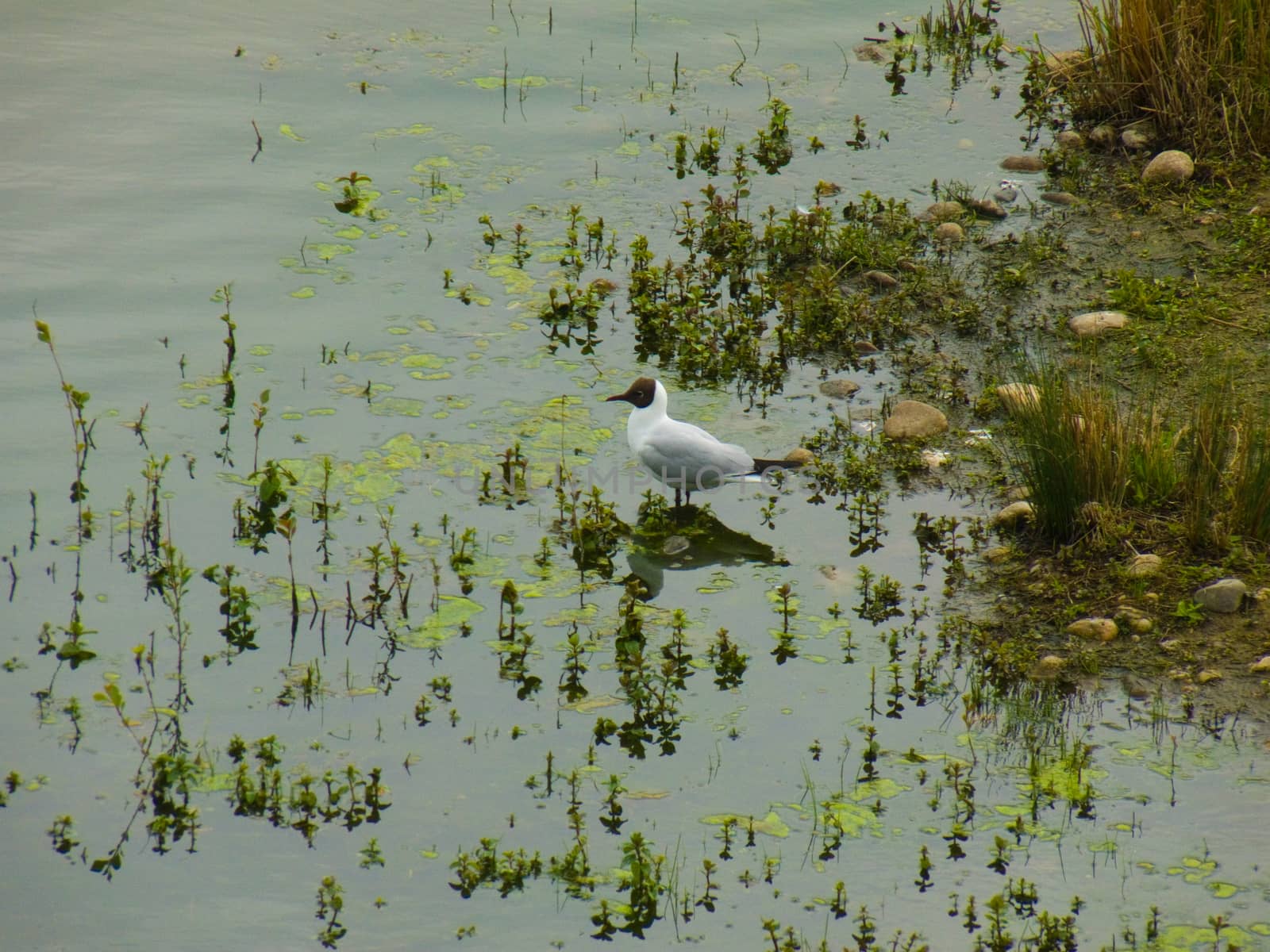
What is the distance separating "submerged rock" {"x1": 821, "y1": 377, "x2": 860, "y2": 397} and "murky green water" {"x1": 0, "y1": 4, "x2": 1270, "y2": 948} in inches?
3.0

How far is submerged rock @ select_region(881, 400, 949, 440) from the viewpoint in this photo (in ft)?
26.4

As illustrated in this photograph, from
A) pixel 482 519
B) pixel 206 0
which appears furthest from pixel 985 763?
pixel 206 0

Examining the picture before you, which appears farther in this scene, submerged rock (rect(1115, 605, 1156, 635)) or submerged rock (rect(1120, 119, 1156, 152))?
submerged rock (rect(1120, 119, 1156, 152))

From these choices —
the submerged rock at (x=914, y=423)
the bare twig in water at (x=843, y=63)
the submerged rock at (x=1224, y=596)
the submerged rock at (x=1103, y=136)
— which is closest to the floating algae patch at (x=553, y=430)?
the submerged rock at (x=914, y=423)

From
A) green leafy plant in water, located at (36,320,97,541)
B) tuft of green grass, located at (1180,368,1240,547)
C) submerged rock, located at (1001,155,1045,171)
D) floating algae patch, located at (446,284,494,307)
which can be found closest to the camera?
tuft of green grass, located at (1180,368,1240,547)

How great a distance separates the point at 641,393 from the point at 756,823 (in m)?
2.91

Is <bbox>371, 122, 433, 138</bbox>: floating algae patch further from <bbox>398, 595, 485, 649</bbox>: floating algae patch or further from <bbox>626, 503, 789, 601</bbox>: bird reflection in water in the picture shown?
<bbox>398, 595, 485, 649</bbox>: floating algae patch

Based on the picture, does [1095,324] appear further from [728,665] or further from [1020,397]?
[728,665]

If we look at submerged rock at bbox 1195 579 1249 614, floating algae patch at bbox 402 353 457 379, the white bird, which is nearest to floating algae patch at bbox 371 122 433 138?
floating algae patch at bbox 402 353 457 379

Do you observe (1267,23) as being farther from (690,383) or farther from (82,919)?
(82,919)

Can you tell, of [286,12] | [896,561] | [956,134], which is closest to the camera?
[896,561]

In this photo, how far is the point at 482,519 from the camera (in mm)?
7543

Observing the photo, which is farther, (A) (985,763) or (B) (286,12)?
(B) (286,12)

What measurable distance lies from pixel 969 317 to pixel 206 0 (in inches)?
343
